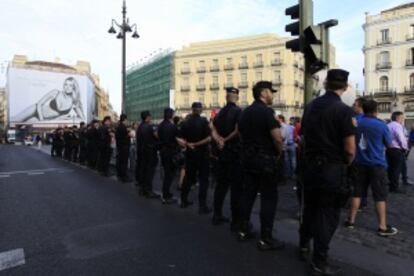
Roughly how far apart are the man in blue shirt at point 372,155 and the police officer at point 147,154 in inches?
157

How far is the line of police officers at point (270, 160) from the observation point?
3891 mm

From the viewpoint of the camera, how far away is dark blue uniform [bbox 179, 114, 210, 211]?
6.60m

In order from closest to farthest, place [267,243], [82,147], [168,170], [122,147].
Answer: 1. [267,243]
2. [168,170]
3. [122,147]
4. [82,147]

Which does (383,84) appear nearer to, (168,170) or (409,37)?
(409,37)

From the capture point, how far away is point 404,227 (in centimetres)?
570

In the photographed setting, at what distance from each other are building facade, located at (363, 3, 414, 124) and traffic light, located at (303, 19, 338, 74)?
164 feet

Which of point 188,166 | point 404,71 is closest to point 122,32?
point 188,166

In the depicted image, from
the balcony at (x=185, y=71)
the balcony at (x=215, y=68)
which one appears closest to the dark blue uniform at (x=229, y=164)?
the balcony at (x=215, y=68)

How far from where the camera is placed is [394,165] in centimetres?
873

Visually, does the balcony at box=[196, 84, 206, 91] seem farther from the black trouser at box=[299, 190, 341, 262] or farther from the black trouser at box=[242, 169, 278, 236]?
the black trouser at box=[299, 190, 341, 262]

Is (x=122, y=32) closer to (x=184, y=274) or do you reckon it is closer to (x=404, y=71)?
(x=184, y=274)

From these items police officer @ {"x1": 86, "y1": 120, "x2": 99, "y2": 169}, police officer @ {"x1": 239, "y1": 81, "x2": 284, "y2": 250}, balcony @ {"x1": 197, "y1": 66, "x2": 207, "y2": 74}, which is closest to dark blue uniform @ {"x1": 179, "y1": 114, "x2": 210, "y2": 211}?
police officer @ {"x1": 239, "y1": 81, "x2": 284, "y2": 250}

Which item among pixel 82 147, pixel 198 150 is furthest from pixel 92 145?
pixel 198 150

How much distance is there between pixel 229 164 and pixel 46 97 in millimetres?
64717
